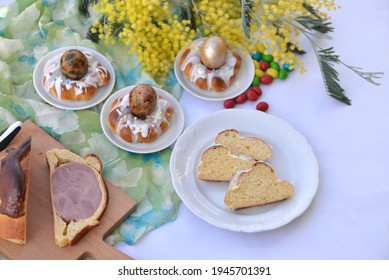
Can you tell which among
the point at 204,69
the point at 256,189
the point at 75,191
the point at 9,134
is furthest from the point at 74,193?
the point at 204,69

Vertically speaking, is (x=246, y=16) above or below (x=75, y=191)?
above

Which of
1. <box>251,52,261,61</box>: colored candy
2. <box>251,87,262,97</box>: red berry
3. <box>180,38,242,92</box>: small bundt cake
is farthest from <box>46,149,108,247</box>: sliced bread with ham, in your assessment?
<box>251,52,261,61</box>: colored candy

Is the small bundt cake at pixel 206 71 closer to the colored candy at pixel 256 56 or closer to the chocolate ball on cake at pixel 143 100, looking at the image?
the colored candy at pixel 256 56

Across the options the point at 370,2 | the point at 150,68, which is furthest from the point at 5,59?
the point at 370,2

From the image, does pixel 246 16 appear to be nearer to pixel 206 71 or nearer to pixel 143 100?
pixel 206 71

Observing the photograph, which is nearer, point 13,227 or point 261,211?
point 13,227

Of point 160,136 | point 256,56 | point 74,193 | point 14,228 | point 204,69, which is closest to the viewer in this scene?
point 14,228

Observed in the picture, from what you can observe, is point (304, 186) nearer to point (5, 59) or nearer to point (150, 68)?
point (150, 68)
